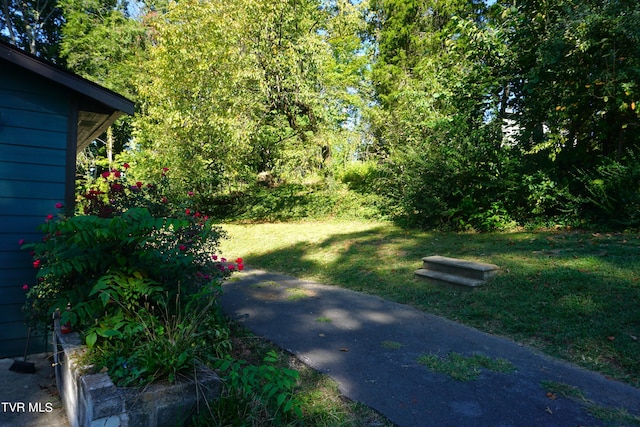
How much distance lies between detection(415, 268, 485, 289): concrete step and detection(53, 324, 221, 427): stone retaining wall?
3.85m

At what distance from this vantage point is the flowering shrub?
9.02 feet

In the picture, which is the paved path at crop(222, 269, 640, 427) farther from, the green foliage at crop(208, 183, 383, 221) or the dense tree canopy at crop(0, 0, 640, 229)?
the green foliage at crop(208, 183, 383, 221)

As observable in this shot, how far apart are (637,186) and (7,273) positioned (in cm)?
984

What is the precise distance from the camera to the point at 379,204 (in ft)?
44.8

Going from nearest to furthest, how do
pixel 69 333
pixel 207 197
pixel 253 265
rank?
pixel 69 333 < pixel 253 265 < pixel 207 197

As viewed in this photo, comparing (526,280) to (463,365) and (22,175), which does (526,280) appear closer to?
(463,365)

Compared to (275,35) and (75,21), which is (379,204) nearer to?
(275,35)

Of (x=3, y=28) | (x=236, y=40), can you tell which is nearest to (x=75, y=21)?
(x=3, y=28)

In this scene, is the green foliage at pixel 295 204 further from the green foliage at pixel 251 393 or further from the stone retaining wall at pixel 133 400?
the stone retaining wall at pixel 133 400

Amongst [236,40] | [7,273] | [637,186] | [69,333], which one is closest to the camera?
[69,333]

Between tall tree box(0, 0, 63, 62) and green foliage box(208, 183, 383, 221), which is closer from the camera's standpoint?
green foliage box(208, 183, 383, 221)

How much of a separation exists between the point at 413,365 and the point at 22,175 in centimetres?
449

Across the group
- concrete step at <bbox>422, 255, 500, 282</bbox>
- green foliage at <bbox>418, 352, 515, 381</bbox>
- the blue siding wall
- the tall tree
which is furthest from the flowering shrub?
the tall tree

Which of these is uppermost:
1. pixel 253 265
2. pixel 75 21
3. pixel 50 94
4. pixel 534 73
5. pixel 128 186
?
pixel 75 21
